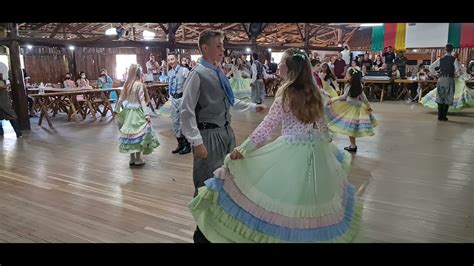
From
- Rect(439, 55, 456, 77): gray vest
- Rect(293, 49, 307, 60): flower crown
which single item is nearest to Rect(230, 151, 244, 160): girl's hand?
Rect(293, 49, 307, 60): flower crown

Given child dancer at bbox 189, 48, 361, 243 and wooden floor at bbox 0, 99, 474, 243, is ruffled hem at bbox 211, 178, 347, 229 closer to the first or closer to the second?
child dancer at bbox 189, 48, 361, 243

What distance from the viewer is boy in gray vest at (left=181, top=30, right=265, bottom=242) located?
7.85 feet

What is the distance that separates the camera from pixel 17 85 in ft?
26.1

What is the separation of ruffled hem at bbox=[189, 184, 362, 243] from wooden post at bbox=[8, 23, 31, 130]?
656cm

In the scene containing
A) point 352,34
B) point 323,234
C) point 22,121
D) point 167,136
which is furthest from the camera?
point 352,34

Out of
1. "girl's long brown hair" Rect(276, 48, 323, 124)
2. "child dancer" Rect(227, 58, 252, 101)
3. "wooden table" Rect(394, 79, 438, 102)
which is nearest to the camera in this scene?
"girl's long brown hair" Rect(276, 48, 323, 124)

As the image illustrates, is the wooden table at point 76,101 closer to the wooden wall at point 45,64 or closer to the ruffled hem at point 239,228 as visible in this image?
the wooden wall at point 45,64

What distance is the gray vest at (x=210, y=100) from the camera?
2439mm

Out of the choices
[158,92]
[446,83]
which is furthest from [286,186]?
[158,92]

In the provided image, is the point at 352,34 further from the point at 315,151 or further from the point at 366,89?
the point at 315,151

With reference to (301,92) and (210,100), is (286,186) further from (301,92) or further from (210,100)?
(210,100)
